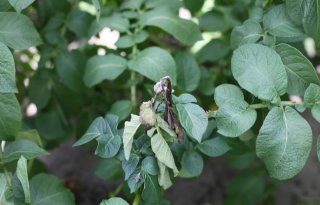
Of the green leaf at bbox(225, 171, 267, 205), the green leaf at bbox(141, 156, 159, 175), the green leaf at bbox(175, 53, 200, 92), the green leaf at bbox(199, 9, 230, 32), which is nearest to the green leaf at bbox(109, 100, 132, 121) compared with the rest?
the green leaf at bbox(175, 53, 200, 92)

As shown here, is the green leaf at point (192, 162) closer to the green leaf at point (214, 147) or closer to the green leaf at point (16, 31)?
the green leaf at point (214, 147)

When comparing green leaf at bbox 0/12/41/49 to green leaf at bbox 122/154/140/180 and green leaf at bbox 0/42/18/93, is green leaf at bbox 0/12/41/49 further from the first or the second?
green leaf at bbox 122/154/140/180

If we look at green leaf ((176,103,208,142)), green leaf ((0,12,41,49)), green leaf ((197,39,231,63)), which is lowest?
green leaf ((197,39,231,63))

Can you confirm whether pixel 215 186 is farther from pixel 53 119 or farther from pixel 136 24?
pixel 136 24

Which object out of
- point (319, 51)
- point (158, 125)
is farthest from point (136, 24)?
point (319, 51)

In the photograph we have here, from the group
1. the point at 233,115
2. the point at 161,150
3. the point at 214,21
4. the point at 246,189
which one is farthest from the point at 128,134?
the point at 246,189

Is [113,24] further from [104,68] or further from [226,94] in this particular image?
[226,94]
